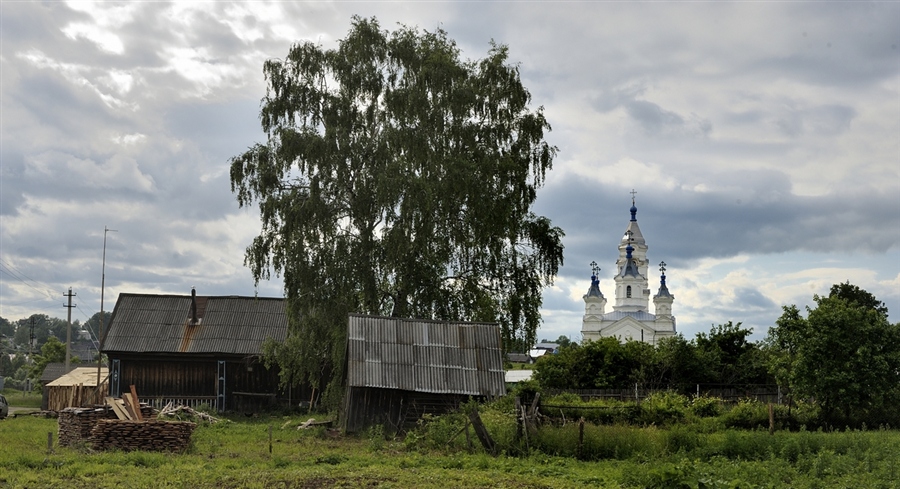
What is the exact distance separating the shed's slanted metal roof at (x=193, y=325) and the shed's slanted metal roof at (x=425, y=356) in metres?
11.1

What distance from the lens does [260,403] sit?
35.4 m

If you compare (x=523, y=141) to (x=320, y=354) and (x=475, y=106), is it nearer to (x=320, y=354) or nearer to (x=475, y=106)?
(x=475, y=106)

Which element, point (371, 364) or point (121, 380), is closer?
point (371, 364)

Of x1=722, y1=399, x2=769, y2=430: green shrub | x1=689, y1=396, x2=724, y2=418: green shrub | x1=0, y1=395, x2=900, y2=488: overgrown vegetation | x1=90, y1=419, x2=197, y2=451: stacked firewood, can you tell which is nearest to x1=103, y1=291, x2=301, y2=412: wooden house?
x1=0, y1=395, x2=900, y2=488: overgrown vegetation

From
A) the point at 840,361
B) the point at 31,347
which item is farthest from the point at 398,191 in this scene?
the point at 31,347

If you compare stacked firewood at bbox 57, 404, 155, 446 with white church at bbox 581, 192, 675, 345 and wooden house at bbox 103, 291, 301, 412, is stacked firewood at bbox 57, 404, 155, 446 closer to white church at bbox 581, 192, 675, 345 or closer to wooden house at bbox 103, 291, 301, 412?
wooden house at bbox 103, 291, 301, 412

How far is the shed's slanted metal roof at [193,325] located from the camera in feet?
117

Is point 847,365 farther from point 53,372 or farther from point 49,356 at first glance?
point 49,356

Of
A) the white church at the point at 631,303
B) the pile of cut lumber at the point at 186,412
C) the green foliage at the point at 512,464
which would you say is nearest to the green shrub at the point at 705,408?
the green foliage at the point at 512,464

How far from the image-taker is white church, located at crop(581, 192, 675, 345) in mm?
112762

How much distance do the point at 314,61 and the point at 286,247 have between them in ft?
22.9

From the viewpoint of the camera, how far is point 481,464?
18219 mm

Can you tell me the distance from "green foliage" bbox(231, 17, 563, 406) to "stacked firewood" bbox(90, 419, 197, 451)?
27.2ft

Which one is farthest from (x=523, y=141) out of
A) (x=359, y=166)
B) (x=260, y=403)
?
(x=260, y=403)
